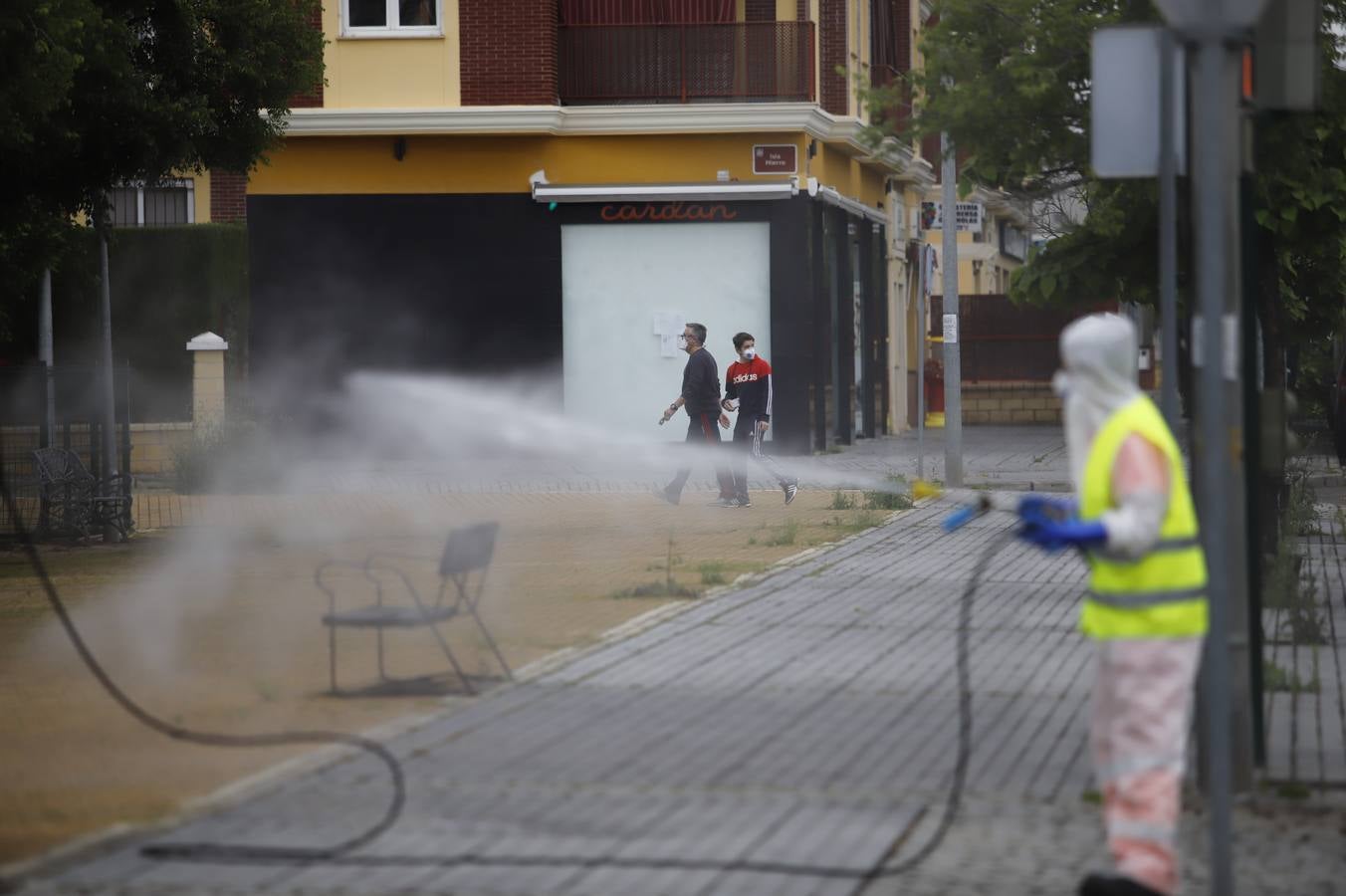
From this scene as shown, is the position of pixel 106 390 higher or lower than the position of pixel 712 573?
higher

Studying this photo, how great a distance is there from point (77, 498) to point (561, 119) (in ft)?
39.7

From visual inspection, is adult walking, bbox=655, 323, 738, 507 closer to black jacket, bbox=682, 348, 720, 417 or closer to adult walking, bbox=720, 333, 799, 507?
black jacket, bbox=682, 348, 720, 417

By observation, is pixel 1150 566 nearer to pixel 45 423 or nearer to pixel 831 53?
pixel 45 423

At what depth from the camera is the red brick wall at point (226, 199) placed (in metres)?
35.1

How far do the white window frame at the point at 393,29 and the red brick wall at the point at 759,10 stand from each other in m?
4.58

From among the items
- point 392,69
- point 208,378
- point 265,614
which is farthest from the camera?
point 392,69

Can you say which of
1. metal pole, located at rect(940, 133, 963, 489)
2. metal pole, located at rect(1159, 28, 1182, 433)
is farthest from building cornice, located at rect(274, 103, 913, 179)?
metal pole, located at rect(1159, 28, 1182, 433)

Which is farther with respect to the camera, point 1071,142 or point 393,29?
point 393,29

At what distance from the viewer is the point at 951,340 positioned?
25438 mm

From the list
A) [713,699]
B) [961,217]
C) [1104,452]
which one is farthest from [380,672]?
[961,217]

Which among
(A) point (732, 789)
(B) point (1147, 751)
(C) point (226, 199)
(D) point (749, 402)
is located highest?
(C) point (226, 199)

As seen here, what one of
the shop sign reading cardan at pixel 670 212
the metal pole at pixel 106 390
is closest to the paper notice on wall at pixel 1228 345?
the metal pole at pixel 106 390

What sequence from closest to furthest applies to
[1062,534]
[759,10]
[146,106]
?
[1062,534]
[146,106]
[759,10]

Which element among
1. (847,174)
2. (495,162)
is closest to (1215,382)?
(495,162)
